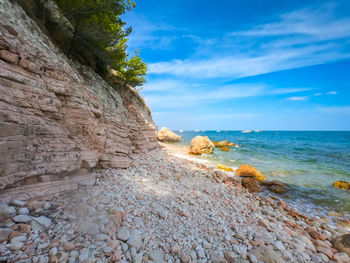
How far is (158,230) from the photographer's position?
4.60 metres

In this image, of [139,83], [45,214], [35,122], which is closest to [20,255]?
[45,214]

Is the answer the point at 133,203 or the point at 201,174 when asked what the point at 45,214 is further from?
the point at 201,174

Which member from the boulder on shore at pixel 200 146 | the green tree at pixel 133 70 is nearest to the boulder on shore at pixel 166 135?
the boulder on shore at pixel 200 146

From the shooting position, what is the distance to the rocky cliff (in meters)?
4.49

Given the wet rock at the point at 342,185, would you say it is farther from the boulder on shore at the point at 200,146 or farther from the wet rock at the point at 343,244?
the boulder on shore at the point at 200,146

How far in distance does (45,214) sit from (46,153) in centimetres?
198

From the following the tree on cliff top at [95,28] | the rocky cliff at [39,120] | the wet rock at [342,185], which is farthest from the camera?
the wet rock at [342,185]

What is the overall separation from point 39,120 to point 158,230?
520cm

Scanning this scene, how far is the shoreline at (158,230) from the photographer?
138 inches

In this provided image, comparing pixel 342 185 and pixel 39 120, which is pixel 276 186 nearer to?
pixel 342 185

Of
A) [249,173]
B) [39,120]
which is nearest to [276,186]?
[249,173]

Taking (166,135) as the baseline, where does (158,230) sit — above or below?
below

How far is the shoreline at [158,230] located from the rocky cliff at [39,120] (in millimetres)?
800

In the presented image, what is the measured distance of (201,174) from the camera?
458 inches
